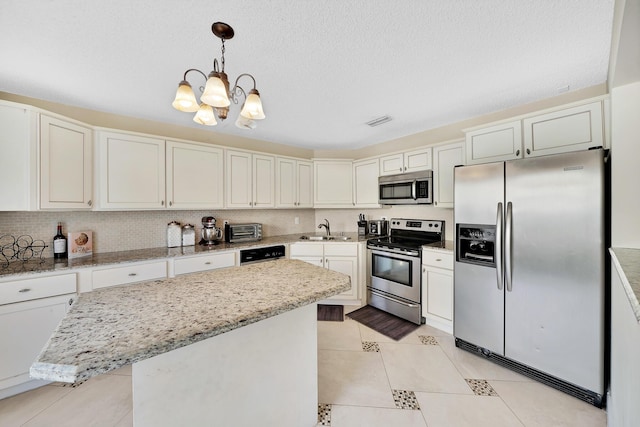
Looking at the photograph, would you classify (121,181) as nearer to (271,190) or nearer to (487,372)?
(271,190)

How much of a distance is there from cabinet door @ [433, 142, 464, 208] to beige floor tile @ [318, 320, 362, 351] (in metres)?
1.77

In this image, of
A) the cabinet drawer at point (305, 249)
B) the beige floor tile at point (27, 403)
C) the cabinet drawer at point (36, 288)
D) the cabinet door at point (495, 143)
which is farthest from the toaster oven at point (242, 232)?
the cabinet door at point (495, 143)

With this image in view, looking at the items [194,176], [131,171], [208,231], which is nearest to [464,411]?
[208,231]

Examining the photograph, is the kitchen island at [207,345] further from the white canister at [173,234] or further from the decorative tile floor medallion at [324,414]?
the white canister at [173,234]

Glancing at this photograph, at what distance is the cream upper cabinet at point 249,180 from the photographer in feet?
10.4

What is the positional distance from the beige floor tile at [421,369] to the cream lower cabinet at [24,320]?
8.87ft

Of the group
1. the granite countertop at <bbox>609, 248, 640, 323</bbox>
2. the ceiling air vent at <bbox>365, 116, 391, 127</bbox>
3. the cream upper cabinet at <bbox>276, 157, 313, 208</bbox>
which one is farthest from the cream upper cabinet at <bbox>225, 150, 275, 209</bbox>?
the granite countertop at <bbox>609, 248, 640, 323</bbox>

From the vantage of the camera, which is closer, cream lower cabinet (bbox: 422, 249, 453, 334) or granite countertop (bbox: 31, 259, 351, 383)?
granite countertop (bbox: 31, 259, 351, 383)

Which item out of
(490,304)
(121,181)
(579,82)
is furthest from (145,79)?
(579,82)

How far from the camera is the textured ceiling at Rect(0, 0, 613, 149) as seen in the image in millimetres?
1293

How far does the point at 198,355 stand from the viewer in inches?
39.7

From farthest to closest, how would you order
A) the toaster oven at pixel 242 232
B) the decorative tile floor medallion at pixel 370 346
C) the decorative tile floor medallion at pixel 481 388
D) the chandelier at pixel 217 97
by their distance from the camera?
the toaster oven at pixel 242 232 < the decorative tile floor medallion at pixel 370 346 < the decorative tile floor medallion at pixel 481 388 < the chandelier at pixel 217 97

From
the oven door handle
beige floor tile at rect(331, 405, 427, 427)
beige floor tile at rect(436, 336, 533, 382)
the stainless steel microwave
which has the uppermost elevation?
the stainless steel microwave

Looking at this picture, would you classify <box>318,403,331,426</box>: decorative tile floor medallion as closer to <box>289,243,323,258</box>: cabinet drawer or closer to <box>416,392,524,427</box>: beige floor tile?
<box>416,392,524,427</box>: beige floor tile
